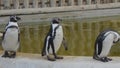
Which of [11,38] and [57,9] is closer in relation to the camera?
[11,38]

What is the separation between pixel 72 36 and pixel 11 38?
16.5ft

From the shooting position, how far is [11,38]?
794 cm

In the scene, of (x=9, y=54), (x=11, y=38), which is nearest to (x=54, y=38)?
Answer: (x=11, y=38)

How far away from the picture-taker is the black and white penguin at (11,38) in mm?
7918

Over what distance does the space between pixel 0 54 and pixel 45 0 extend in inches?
444

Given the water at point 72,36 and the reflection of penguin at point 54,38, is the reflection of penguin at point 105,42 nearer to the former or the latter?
the reflection of penguin at point 54,38

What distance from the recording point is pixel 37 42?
39.1 feet

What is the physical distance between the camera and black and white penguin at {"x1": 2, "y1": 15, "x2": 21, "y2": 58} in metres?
7.92

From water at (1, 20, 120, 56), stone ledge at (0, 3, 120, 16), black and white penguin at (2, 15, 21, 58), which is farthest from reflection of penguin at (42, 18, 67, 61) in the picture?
stone ledge at (0, 3, 120, 16)

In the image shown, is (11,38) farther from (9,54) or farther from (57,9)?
(57,9)

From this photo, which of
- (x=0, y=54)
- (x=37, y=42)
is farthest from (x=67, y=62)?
(x=37, y=42)

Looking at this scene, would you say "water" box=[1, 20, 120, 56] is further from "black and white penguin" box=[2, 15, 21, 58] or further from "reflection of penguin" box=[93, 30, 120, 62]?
"reflection of penguin" box=[93, 30, 120, 62]

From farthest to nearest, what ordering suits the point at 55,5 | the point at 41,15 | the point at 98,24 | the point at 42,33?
the point at 55,5 → the point at 41,15 → the point at 98,24 → the point at 42,33

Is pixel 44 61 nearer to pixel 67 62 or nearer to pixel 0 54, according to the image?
pixel 67 62
